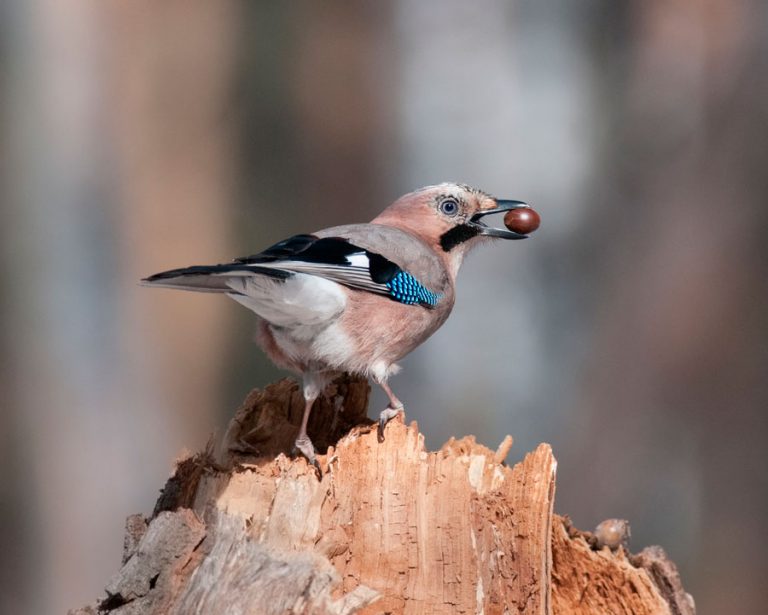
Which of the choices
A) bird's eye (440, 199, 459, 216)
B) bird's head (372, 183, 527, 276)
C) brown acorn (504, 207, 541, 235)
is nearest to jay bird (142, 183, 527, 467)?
bird's head (372, 183, 527, 276)

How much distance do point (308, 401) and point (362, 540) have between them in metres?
0.95

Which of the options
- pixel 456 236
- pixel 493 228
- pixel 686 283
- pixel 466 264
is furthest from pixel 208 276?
pixel 686 283

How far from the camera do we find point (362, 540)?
3041 mm

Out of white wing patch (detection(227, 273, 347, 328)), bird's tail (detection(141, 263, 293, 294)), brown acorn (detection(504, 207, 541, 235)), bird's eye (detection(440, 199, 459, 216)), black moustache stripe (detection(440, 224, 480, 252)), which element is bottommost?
white wing patch (detection(227, 273, 347, 328))

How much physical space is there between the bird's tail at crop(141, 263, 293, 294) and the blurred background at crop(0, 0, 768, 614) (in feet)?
10.8

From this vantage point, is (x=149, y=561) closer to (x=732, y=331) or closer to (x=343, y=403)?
(x=343, y=403)

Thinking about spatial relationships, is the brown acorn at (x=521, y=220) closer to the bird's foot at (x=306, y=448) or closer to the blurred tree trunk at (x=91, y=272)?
the bird's foot at (x=306, y=448)

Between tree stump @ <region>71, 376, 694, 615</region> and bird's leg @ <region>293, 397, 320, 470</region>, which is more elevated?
bird's leg @ <region>293, 397, 320, 470</region>

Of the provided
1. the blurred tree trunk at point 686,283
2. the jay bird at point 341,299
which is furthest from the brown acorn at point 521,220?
the blurred tree trunk at point 686,283

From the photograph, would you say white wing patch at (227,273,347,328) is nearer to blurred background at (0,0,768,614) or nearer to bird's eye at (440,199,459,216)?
bird's eye at (440,199,459,216)

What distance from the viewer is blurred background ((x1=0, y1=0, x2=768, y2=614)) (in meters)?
6.92

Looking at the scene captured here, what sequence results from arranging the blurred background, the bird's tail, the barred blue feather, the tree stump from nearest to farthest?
1. the tree stump
2. the bird's tail
3. the barred blue feather
4. the blurred background

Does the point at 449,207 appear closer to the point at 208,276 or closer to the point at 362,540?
the point at 208,276

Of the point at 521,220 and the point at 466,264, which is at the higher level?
the point at 521,220
